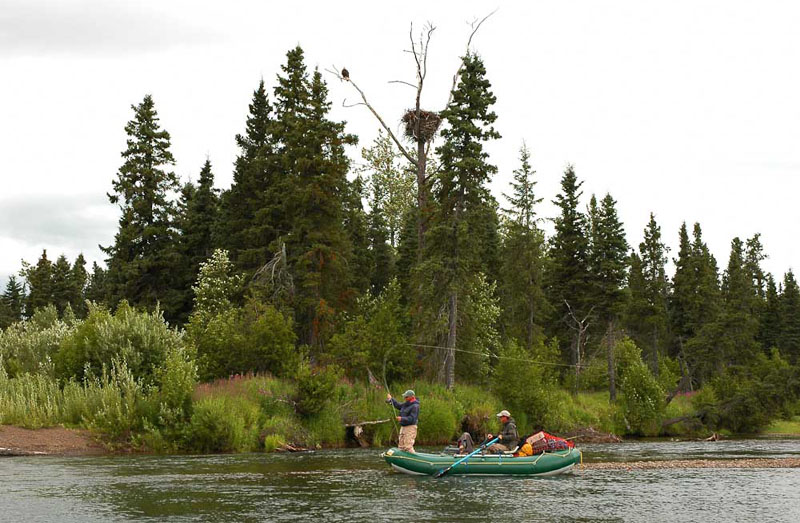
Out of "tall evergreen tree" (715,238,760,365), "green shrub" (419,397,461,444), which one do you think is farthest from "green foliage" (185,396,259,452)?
"tall evergreen tree" (715,238,760,365)

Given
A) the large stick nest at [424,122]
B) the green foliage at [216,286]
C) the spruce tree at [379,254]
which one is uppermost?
the large stick nest at [424,122]

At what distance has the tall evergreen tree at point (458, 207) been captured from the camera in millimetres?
43188

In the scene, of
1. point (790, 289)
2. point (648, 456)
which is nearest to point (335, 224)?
point (648, 456)

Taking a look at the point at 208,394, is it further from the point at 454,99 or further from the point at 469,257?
the point at 454,99

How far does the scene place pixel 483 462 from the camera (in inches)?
1021

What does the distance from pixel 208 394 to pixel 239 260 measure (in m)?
19.4

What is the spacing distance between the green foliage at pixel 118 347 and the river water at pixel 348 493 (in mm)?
5896

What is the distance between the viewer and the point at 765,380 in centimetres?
4984

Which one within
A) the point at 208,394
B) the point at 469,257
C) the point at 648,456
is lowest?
the point at 648,456

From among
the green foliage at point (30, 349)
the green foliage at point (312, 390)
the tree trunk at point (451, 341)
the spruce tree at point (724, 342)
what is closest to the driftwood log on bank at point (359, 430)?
the green foliage at point (312, 390)

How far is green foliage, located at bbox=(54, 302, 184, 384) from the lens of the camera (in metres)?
35.0

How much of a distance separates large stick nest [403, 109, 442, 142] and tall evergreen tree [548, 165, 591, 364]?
16.5 metres

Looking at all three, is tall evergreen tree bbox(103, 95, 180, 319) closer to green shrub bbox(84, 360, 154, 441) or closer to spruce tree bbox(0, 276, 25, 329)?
green shrub bbox(84, 360, 154, 441)

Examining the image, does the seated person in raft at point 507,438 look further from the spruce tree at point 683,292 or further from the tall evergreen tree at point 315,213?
the spruce tree at point 683,292
